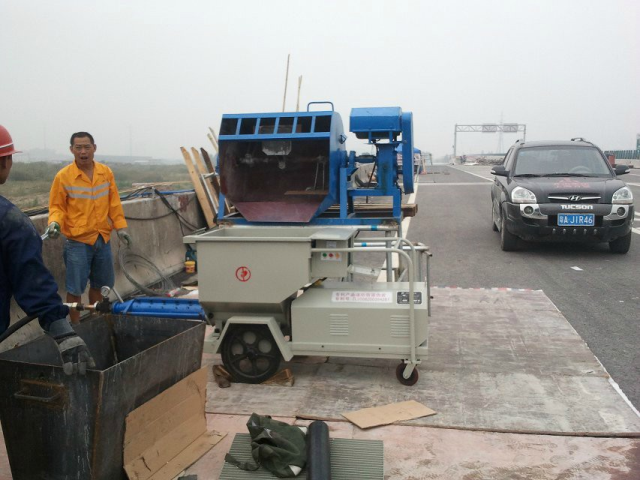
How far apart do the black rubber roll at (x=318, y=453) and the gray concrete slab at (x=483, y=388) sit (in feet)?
2.18

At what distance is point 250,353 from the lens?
5.27m

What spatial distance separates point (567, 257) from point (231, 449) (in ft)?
26.7

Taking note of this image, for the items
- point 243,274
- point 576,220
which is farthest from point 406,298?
point 576,220

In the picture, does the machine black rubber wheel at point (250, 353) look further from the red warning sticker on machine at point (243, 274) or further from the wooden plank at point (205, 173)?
the wooden plank at point (205, 173)

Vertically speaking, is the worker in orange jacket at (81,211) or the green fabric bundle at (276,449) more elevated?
the worker in orange jacket at (81,211)

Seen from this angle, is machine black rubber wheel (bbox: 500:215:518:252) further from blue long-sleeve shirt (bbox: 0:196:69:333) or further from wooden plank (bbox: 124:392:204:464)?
blue long-sleeve shirt (bbox: 0:196:69:333)

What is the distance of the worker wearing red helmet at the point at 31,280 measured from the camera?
10.4ft

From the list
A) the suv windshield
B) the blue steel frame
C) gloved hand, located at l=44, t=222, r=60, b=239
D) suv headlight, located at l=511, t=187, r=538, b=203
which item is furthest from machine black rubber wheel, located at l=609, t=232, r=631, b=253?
gloved hand, located at l=44, t=222, r=60, b=239

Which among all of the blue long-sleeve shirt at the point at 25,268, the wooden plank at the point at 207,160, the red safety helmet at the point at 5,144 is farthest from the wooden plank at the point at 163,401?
the wooden plank at the point at 207,160

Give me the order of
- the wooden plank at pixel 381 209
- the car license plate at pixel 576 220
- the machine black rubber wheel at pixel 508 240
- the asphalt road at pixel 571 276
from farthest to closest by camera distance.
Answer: the machine black rubber wheel at pixel 508 240
the car license plate at pixel 576 220
the wooden plank at pixel 381 209
the asphalt road at pixel 571 276

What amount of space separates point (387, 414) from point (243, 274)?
1.56 metres

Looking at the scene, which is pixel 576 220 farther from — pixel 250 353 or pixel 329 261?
pixel 250 353

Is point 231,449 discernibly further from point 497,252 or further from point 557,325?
point 497,252

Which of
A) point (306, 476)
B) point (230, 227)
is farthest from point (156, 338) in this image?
point (230, 227)
